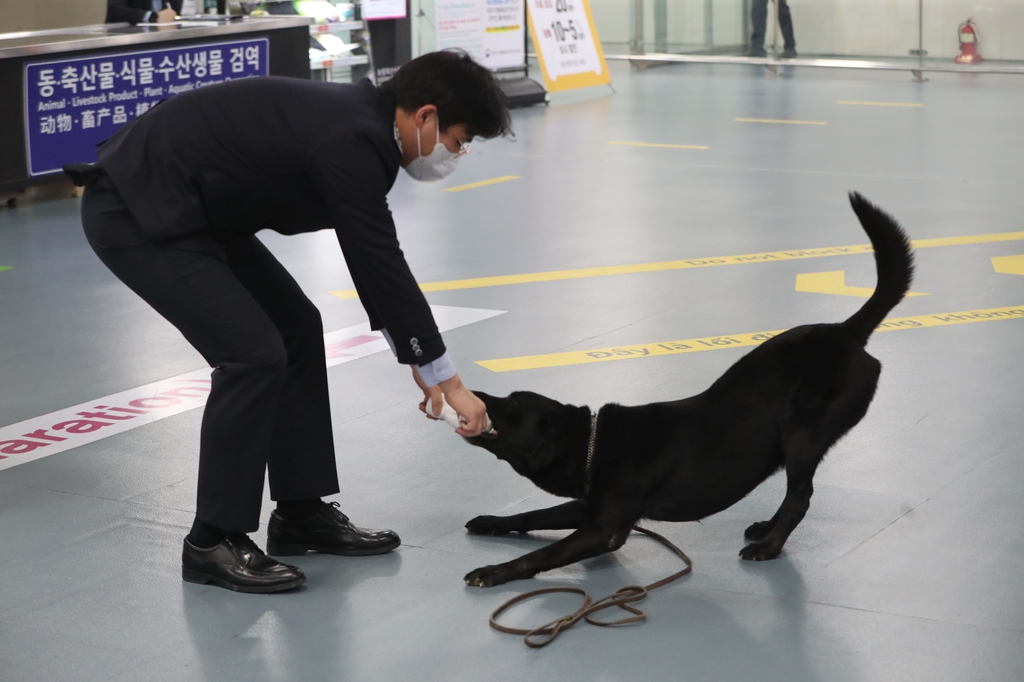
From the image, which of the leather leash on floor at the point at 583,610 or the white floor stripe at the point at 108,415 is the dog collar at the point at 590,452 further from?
the white floor stripe at the point at 108,415

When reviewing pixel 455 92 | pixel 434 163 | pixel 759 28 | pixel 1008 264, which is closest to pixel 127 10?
pixel 1008 264

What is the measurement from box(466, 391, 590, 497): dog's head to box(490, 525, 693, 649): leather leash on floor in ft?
0.92

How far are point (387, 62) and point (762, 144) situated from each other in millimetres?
5209

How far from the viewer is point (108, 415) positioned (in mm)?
4844

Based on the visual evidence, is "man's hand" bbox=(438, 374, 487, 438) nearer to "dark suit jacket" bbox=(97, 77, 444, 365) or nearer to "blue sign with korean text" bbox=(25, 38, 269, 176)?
"dark suit jacket" bbox=(97, 77, 444, 365)

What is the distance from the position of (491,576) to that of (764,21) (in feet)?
53.3

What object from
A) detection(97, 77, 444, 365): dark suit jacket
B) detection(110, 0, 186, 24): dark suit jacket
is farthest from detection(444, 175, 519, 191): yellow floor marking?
detection(97, 77, 444, 365): dark suit jacket

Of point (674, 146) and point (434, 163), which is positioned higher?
point (434, 163)

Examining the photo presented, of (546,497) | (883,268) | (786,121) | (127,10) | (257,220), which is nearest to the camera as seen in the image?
(257,220)

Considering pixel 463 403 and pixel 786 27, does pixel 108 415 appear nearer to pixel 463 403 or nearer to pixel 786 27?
pixel 463 403

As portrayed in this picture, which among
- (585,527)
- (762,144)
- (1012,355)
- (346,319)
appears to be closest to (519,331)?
(346,319)

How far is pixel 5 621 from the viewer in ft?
10.3

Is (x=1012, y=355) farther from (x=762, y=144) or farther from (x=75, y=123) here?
(x=75, y=123)

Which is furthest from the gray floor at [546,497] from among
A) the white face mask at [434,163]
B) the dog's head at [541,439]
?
the white face mask at [434,163]
